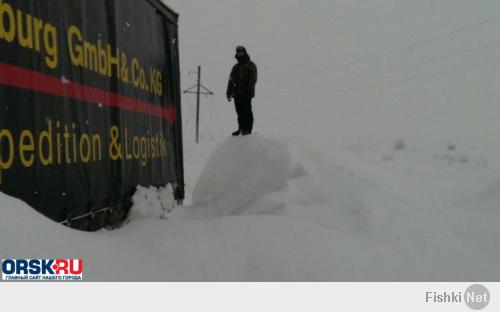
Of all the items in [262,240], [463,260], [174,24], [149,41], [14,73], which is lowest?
[463,260]

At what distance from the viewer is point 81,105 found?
354 cm

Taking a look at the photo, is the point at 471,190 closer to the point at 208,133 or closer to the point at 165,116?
the point at 165,116

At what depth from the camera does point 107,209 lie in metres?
4.01

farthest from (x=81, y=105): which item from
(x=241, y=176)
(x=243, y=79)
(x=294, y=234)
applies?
(x=243, y=79)

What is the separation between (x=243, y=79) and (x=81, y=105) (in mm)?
4261

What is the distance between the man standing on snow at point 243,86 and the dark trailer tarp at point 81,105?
85.2 inches

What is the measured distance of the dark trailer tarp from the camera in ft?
9.11

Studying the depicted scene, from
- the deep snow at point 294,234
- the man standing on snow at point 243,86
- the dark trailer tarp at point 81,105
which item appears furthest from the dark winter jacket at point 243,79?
the deep snow at point 294,234

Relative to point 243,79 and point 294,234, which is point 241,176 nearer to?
point 243,79

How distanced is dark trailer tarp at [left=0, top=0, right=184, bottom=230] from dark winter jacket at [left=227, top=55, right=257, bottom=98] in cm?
217

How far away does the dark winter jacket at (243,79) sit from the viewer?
7555mm

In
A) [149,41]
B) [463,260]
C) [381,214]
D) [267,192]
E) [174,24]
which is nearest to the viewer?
[463,260]
